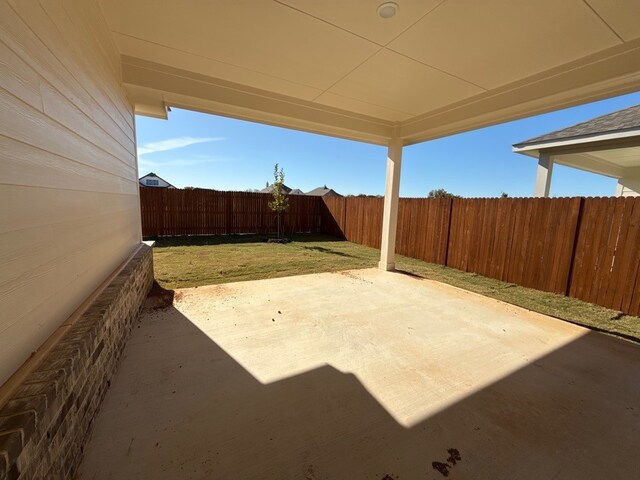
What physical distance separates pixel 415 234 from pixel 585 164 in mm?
5041

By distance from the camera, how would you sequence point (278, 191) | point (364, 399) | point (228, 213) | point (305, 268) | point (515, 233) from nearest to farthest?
point (364, 399) → point (515, 233) → point (305, 268) → point (278, 191) → point (228, 213)

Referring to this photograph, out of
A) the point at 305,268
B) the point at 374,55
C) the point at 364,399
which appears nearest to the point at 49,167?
the point at 364,399

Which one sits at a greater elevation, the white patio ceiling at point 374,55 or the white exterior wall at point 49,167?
the white patio ceiling at point 374,55

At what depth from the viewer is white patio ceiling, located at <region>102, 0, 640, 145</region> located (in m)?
2.05

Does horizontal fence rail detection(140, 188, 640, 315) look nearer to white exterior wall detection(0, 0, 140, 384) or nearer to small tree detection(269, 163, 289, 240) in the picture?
small tree detection(269, 163, 289, 240)

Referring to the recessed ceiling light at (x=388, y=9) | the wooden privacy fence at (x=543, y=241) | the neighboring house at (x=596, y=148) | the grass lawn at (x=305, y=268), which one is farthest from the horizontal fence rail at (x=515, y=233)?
the recessed ceiling light at (x=388, y=9)

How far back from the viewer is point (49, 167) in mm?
1369

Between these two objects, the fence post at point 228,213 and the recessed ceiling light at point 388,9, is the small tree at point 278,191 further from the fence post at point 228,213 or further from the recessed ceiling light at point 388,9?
the recessed ceiling light at point 388,9

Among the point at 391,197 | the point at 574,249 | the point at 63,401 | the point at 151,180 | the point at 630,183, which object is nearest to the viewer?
the point at 63,401

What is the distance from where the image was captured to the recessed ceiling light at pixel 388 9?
195 cm

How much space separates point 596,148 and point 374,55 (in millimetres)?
6275

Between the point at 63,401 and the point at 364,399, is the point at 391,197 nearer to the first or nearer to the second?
the point at 364,399

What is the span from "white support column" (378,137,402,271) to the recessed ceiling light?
3211mm

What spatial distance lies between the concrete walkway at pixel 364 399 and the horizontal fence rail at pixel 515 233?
1513 mm
